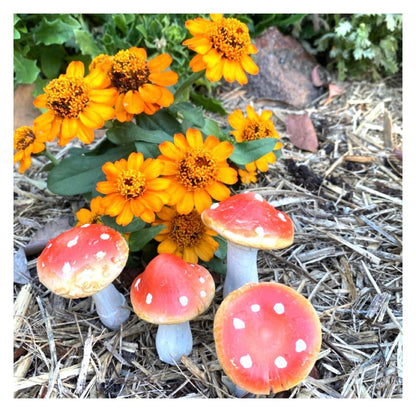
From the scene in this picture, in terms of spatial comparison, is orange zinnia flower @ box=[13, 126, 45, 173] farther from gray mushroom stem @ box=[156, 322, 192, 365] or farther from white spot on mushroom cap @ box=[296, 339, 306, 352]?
white spot on mushroom cap @ box=[296, 339, 306, 352]

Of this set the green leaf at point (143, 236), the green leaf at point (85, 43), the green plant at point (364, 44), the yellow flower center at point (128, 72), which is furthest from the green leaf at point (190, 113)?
the green plant at point (364, 44)

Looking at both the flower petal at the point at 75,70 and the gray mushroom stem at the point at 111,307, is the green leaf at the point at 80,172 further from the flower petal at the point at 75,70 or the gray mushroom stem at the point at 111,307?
the gray mushroom stem at the point at 111,307

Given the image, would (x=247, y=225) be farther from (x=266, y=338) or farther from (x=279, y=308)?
(x=266, y=338)

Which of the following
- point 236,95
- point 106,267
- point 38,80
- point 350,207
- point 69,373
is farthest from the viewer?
point 236,95

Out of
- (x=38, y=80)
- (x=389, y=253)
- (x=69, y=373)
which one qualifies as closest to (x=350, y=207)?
(x=389, y=253)

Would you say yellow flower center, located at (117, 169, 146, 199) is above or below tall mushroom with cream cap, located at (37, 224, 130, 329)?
above

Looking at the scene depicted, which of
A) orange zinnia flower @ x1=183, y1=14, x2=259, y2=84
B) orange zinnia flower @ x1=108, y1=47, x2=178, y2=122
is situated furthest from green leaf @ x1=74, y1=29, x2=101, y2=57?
orange zinnia flower @ x1=183, y1=14, x2=259, y2=84

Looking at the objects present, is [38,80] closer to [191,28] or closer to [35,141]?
[35,141]

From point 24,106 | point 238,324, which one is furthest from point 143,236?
point 24,106
